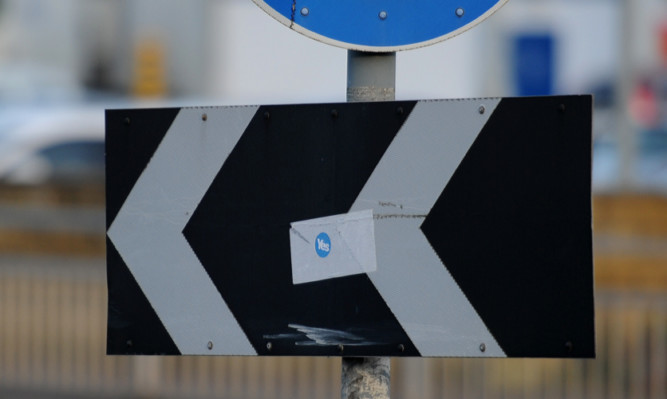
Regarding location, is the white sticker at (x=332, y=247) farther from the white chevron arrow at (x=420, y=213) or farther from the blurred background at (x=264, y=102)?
the blurred background at (x=264, y=102)

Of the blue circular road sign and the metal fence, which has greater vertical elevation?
the blue circular road sign

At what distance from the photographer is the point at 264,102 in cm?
1867

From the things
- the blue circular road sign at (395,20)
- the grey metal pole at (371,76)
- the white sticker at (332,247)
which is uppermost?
the blue circular road sign at (395,20)

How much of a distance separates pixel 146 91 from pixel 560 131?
1802cm

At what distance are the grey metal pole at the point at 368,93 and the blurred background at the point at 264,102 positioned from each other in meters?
4.31

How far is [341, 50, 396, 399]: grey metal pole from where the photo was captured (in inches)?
115

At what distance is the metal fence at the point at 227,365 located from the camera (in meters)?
7.80

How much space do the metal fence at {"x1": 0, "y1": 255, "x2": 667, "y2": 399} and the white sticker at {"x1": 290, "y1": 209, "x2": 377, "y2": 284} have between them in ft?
16.4

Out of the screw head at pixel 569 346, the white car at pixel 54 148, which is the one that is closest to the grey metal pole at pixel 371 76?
the screw head at pixel 569 346

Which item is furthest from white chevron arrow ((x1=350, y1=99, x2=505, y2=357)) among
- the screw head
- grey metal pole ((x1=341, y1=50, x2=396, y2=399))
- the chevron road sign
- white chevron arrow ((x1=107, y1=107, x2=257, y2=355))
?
white chevron arrow ((x1=107, y1=107, x2=257, y2=355))

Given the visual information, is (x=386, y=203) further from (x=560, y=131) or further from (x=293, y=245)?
(x=560, y=131)

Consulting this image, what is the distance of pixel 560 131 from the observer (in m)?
2.84

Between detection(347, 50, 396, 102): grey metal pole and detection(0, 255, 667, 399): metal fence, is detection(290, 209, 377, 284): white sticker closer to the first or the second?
detection(347, 50, 396, 102): grey metal pole

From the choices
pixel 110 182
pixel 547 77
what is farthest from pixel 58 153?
pixel 110 182
